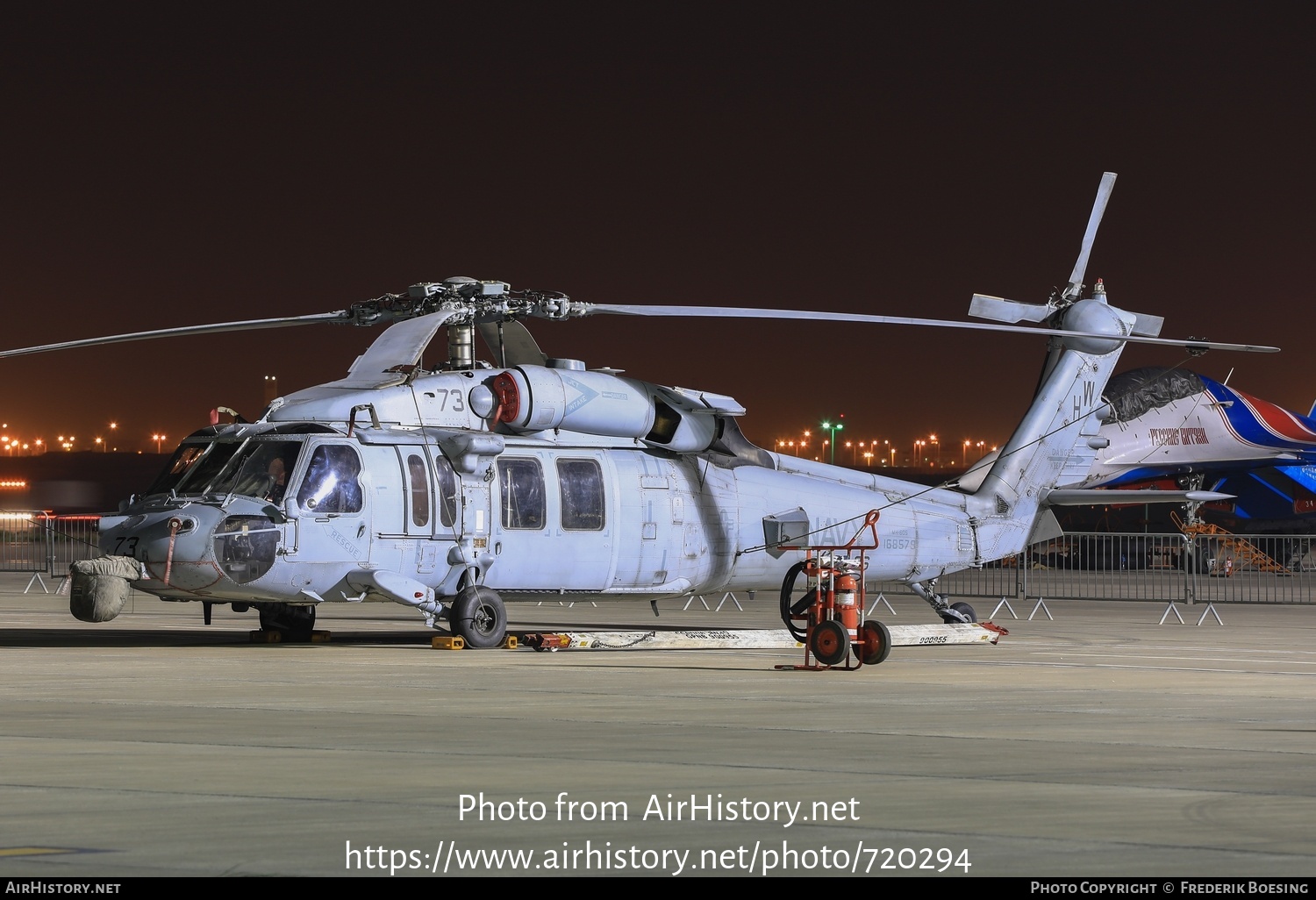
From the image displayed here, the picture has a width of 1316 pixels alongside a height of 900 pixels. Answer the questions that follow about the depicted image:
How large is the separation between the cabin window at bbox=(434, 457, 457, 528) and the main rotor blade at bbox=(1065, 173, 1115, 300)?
928 cm

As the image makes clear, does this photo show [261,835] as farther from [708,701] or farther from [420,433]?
[420,433]

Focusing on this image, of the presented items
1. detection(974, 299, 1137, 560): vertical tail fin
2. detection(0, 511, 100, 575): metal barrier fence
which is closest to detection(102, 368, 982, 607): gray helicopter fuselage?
detection(0, 511, 100, 575): metal barrier fence

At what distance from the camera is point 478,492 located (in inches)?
728

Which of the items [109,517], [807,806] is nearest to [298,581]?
[109,517]

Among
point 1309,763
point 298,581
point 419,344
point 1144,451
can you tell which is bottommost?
point 1144,451

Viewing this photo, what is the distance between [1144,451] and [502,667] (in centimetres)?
4076

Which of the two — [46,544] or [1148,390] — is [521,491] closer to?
[46,544]

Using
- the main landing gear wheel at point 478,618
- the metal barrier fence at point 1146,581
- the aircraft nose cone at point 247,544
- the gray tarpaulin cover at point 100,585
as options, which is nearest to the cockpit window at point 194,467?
the aircraft nose cone at point 247,544

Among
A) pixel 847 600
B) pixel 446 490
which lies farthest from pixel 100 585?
pixel 847 600

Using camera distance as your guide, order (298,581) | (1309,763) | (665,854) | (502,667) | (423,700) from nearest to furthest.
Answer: (665,854) → (1309,763) → (423,700) → (502,667) → (298,581)

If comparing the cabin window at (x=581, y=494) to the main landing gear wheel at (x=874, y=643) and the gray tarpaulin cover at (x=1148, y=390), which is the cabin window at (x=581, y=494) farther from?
the gray tarpaulin cover at (x=1148, y=390)

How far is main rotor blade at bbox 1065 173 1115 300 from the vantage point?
72.0 feet

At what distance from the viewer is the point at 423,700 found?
12.3 metres

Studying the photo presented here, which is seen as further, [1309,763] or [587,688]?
[587,688]
